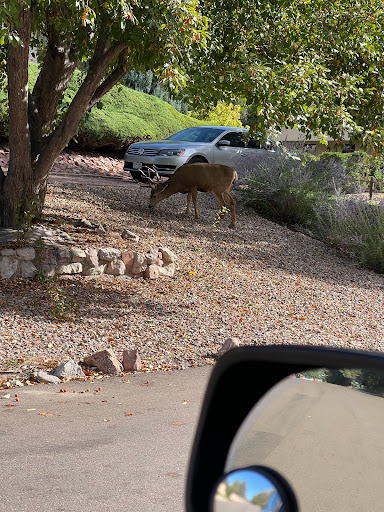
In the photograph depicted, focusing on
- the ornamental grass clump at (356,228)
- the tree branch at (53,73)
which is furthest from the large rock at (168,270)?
the ornamental grass clump at (356,228)

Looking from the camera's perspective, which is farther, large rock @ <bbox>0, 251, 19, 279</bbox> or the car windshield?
the car windshield

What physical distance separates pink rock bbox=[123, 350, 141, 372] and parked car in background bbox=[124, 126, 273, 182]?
991 cm

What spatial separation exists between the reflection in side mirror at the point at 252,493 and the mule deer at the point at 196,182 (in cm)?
1194

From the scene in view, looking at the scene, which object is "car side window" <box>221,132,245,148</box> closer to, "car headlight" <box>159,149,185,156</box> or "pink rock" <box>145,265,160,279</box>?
"car headlight" <box>159,149,185,156</box>

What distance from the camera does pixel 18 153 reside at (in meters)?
9.22

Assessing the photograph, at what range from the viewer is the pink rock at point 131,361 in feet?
19.6

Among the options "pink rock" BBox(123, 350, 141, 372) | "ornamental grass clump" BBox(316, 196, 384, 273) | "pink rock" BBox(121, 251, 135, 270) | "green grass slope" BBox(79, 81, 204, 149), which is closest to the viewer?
"pink rock" BBox(123, 350, 141, 372)

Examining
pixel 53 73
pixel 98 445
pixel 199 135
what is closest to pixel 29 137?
pixel 53 73

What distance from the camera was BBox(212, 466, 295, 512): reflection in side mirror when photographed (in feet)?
3.47

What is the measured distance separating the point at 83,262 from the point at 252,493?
7972mm

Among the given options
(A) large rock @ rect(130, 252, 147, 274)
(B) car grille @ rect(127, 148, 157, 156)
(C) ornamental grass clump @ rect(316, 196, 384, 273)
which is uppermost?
(B) car grille @ rect(127, 148, 157, 156)

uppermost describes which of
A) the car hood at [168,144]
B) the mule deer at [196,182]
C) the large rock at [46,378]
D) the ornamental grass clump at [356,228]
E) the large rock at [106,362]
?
the car hood at [168,144]

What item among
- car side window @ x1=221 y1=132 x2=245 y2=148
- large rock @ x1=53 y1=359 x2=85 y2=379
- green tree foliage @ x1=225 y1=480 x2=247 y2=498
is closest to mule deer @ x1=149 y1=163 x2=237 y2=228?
car side window @ x1=221 y1=132 x2=245 y2=148

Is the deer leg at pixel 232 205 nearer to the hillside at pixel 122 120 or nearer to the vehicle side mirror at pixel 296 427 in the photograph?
the hillside at pixel 122 120
